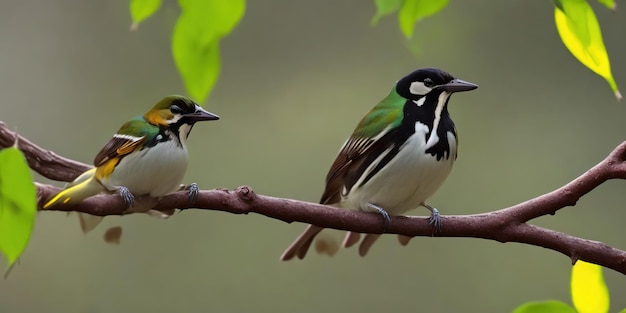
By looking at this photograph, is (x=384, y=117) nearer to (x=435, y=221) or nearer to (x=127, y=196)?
(x=435, y=221)

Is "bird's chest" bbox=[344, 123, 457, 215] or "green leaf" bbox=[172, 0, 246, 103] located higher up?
"green leaf" bbox=[172, 0, 246, 103]

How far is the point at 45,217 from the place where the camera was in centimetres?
187

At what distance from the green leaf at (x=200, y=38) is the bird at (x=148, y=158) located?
0.35m

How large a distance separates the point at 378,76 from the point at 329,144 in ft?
0.78

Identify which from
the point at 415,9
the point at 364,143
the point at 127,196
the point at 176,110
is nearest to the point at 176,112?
the point at 176,110

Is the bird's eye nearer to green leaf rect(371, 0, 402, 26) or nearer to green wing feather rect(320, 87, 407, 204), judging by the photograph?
green wing feather rect(320, 87, 407, 204)

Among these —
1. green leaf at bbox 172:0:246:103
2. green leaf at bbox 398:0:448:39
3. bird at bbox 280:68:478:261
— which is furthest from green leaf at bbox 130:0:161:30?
bird at bbox 280:68:478:261

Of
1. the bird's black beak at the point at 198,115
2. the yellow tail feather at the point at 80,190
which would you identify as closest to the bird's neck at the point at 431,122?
the bird's black beak at the point at 198,115

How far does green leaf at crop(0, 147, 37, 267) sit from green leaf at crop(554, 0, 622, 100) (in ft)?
0.89

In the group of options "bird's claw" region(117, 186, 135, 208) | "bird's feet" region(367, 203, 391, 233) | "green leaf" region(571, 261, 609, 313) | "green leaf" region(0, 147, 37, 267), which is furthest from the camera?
"bird's feet" region(367, 203, 391, 233)

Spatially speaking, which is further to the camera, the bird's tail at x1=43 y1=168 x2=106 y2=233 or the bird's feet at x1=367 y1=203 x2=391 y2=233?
the bird's feet at x1=367 y1=203 x2=391 y2=233

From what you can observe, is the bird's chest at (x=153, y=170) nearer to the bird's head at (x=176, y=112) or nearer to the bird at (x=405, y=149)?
the bird's head at (x=176, y=112)

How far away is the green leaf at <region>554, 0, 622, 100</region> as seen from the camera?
0.42 metres

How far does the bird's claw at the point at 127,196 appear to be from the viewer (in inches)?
28.0
